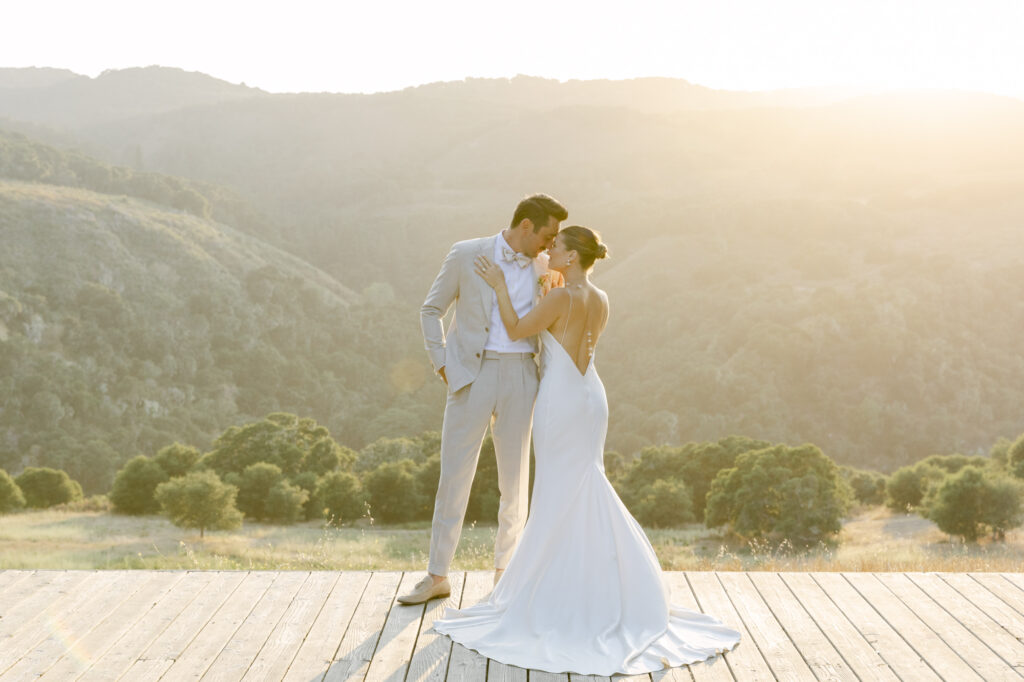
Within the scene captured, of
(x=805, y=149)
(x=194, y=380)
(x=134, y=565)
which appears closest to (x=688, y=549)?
(x=134, y=565)

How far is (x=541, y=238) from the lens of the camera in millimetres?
3883

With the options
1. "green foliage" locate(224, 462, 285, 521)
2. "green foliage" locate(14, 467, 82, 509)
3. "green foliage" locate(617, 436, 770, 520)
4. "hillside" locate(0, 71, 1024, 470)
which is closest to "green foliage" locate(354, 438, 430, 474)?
"green foliage" locate(224, 462, 285, 521)

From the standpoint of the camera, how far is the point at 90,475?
35406 mm

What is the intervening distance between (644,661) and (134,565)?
7.76m

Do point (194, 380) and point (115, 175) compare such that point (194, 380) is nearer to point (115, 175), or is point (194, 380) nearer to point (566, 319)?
point (115, 175)

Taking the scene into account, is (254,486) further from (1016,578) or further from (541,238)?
(1016,578)

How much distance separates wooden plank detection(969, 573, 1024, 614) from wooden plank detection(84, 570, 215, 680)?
3.50 meters

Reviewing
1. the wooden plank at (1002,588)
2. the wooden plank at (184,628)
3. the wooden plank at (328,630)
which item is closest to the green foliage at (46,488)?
the wooden plank at (184,628)

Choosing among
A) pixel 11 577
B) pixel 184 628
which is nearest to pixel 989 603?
pixel 184 628

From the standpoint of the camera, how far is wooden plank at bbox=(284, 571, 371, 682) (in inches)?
126

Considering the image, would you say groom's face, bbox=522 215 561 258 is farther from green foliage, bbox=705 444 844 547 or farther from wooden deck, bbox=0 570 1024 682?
green foliage, bbox=705 444 844 547

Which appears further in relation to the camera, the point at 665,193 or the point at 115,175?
the point at 665,193

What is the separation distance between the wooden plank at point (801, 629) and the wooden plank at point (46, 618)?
284 cm

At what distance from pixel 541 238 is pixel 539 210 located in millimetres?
123
